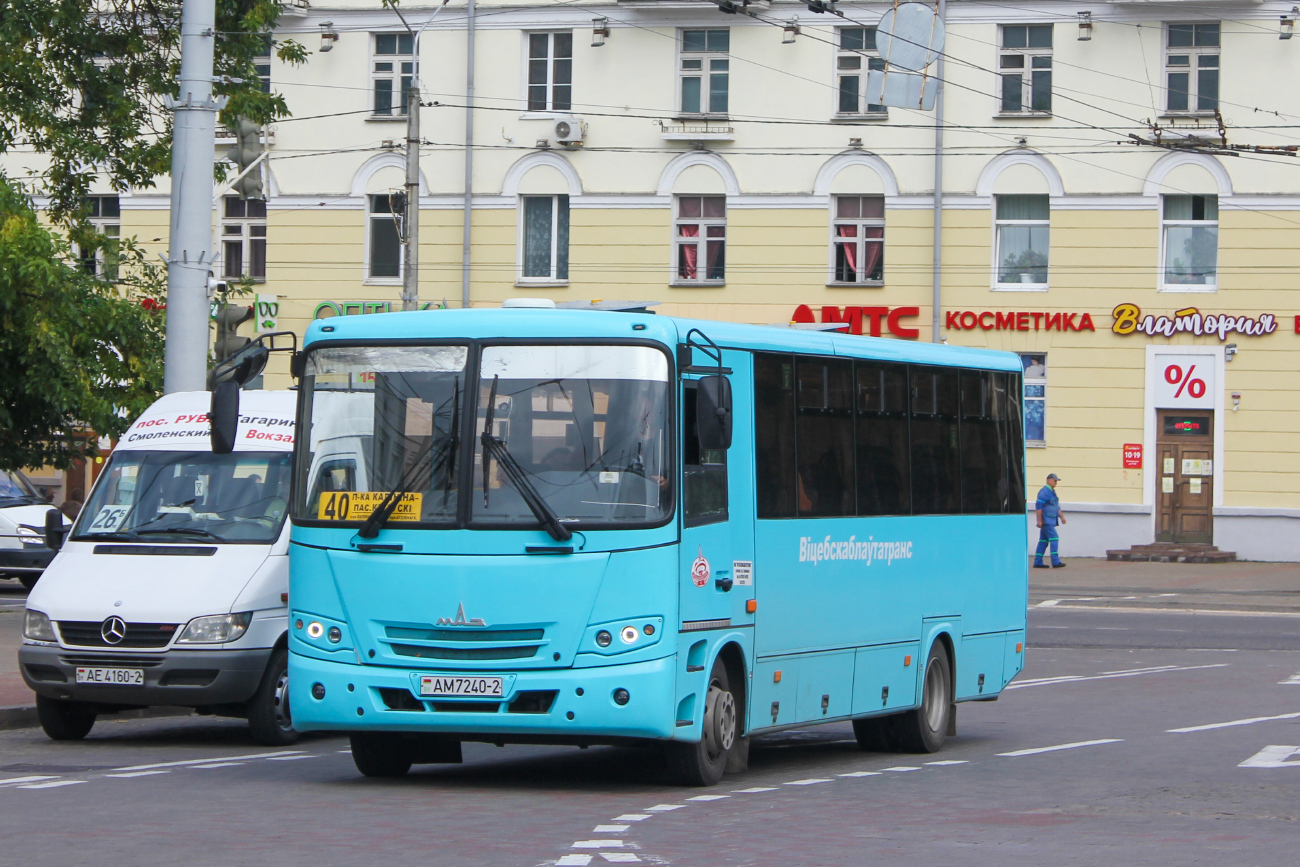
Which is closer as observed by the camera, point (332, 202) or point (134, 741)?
point (134, 741)

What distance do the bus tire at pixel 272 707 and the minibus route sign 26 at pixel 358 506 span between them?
249 centimetres

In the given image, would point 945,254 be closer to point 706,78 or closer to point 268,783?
point 706,78

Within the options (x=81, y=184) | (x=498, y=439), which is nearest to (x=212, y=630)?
(x=498, y=439)

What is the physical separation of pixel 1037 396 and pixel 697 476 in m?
29.3

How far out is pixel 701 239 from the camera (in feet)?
132

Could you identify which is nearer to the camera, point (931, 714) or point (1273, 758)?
point (1273, 758)

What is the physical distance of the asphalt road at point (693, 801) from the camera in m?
8.35

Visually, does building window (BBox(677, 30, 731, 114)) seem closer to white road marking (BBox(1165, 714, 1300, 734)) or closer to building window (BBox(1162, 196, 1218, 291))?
building window (BBox(1162, 196, 1218, 291))

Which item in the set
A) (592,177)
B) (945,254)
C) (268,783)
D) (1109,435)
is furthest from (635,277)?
(268,783)

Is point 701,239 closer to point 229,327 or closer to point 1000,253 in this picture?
point 1000,253

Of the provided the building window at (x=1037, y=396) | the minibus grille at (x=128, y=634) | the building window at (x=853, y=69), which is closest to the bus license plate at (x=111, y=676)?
the minibus grille at (x=128, y=634)

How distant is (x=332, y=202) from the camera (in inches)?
1647

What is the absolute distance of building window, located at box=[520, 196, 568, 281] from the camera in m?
41.1

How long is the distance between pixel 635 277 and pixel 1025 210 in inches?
308
